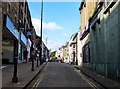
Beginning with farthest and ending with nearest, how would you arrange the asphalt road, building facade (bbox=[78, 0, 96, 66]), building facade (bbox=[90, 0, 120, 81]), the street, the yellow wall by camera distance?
building facade (bbox=[78, 0, 96, 66])
the yellow wall
building facade (bbox=[90, 0, 120, 81])
the asphalt road
the street

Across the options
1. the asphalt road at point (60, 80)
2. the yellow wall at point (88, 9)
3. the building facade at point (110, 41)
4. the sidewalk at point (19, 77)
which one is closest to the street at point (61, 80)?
the asphalt road at point (60, 80)

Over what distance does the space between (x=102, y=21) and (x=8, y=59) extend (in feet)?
75.5

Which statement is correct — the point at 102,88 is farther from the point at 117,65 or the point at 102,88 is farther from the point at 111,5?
the point at 111,5

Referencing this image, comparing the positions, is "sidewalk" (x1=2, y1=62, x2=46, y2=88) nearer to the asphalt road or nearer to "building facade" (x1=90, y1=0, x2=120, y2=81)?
the asphalt road

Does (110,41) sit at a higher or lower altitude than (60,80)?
higher

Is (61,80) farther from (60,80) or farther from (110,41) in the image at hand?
(110,41)

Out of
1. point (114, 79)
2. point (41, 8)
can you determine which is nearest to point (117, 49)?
point (114, 79)

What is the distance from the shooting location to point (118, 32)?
2097cm

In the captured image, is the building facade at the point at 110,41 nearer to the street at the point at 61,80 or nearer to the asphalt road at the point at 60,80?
the street at the point at 61,80

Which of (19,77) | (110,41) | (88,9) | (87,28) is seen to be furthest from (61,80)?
(88,9)

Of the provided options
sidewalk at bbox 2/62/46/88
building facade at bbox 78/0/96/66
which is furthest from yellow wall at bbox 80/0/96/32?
sidewalk at bbox 2/62/46/88

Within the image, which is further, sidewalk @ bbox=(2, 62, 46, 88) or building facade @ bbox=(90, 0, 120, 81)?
building facade @ bbox=(90, 0, 120, 81)

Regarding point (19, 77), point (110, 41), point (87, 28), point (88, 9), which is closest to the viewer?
point (19, 77)

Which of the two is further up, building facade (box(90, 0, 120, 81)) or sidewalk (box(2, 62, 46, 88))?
building facade (box(90, 0, 120, 81))
